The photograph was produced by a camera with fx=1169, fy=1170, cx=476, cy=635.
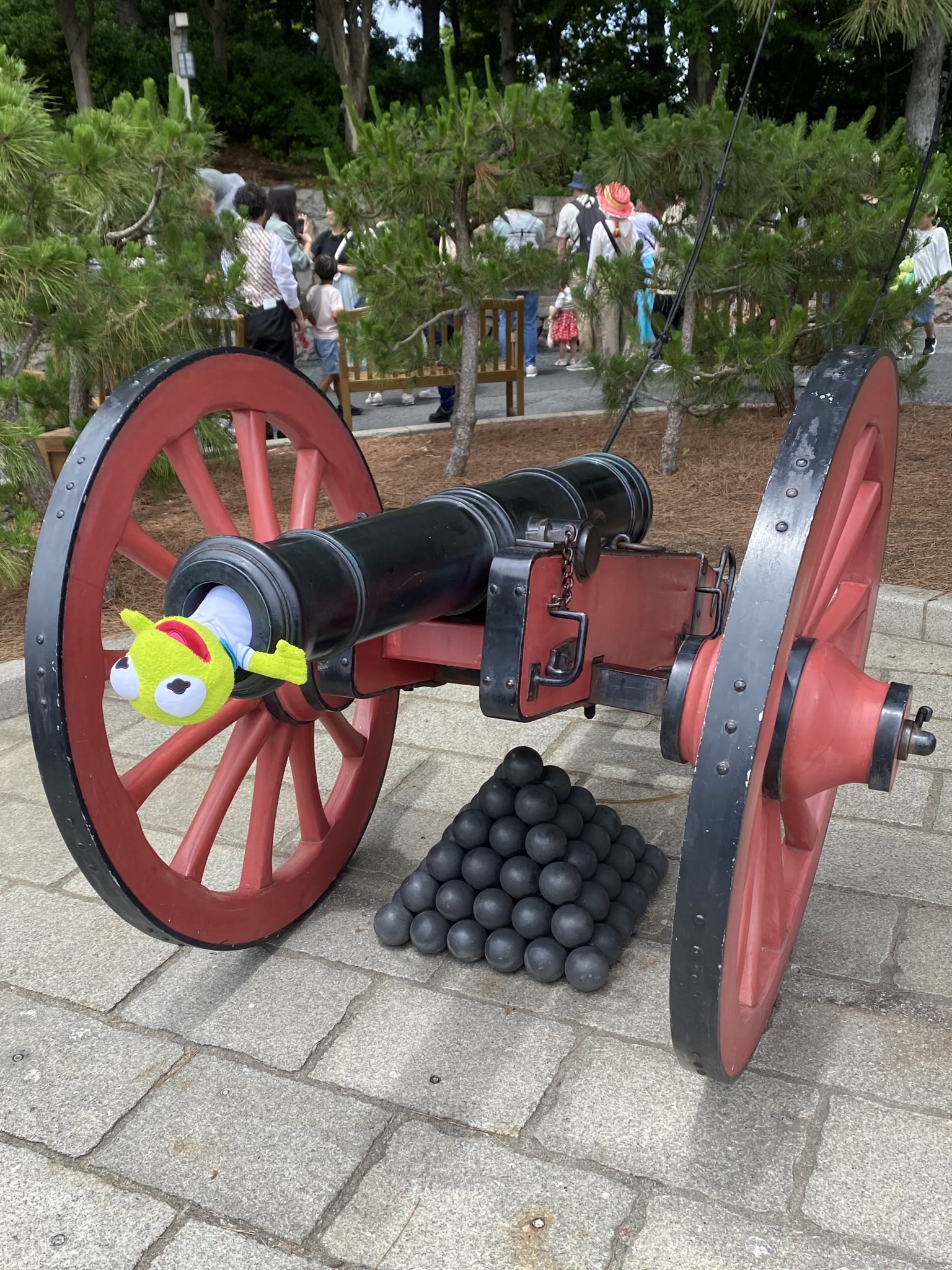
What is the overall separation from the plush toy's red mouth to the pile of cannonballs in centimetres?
112

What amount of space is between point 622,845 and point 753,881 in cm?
87

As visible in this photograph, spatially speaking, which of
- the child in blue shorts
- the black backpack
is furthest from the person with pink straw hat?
the child in blue shorts

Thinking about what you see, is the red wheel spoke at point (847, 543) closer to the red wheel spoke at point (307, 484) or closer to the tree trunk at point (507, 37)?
the red wheel spoke at point (307, 484)

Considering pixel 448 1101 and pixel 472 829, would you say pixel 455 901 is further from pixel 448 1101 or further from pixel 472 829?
pixel 448 1101

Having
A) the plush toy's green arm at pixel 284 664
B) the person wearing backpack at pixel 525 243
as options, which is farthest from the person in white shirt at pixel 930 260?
the plush toy's green arm at pixel 284 664

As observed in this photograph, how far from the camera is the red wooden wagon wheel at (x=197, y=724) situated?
193 cm

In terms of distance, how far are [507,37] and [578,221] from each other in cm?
1429

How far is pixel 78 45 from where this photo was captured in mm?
17734

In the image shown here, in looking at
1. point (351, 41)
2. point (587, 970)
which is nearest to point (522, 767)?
point (587, 970)

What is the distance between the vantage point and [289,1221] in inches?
71.5

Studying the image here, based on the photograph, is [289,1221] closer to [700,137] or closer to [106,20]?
[700,137]

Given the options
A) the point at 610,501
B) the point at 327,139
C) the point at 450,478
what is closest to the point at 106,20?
the point at 327,139

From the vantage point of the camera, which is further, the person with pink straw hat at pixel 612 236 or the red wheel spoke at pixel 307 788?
the person with pink straw hat at pixel 612 236

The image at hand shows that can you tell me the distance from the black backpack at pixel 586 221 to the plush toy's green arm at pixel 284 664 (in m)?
8.35
